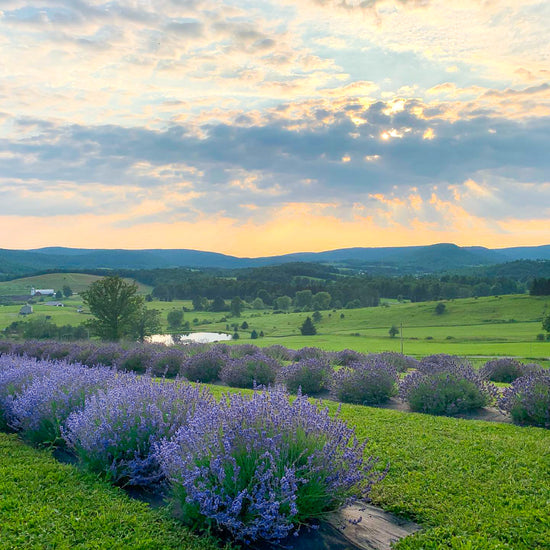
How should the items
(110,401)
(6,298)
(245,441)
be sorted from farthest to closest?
(6,298) → (110,401) → (245,441)

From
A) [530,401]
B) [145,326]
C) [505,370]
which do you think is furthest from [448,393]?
[145,326]

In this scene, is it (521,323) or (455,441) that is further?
(521,323)

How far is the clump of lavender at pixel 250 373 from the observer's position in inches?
484

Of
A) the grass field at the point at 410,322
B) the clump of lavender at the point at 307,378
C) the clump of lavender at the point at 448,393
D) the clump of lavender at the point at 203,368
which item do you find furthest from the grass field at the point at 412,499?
the grass field at the point at 410,322

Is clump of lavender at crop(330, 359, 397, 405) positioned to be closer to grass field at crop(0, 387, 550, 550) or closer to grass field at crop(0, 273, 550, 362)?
grass field at crop(0, 387, 550, 550)

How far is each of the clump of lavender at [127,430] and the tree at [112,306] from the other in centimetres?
2681

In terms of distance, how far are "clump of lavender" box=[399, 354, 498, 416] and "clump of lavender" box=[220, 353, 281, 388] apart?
3.81m

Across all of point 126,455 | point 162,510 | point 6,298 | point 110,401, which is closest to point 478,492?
point 162,510

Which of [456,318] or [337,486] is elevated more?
[337,486]

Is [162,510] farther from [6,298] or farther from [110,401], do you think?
[6,298]

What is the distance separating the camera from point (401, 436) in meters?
6.76

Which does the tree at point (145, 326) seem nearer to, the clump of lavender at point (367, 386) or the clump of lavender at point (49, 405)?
the clump of lavender at point (367, 386)

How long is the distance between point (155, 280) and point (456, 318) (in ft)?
227

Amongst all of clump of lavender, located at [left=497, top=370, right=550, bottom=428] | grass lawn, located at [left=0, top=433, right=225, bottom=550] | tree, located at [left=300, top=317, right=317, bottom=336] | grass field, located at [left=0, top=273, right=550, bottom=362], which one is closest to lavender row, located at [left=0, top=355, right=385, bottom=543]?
grass lawn, located at [left=0, top=433, right=225, bottom=550]
